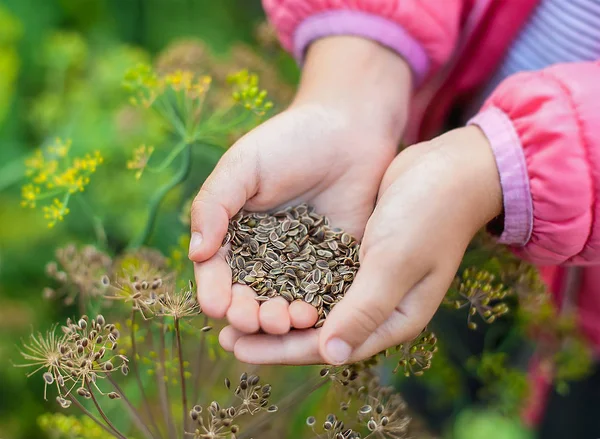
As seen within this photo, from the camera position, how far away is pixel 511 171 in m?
0.70

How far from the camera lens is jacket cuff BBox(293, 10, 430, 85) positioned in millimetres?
882

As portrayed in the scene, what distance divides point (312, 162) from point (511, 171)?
0.81ft

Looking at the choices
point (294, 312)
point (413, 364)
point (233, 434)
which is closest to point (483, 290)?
point (413, 364)

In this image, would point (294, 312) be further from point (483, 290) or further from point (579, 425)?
point (579, 425)

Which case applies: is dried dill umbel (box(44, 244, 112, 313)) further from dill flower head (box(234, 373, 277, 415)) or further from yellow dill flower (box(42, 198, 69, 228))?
dill flower head (box(234, 373, 277, 415))

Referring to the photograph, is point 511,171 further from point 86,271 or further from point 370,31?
point 86,271

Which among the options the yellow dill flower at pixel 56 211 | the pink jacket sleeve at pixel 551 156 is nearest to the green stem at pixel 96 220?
the yellow dill flower at pixel 56 211

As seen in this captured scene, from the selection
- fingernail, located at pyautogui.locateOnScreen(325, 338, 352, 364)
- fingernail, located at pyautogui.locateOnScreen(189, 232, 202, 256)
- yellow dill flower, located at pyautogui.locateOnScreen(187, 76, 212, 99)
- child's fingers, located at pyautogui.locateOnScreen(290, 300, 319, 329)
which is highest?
yellow dill flower, located at pyautogui.locateOnScreen(187, 76, 212, 99)

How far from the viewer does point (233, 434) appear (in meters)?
0.61

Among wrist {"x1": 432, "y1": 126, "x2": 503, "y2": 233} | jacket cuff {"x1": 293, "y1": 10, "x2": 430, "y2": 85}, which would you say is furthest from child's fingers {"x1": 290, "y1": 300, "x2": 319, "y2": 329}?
jacket cuff {"x1": 293, "y1": 10, "x2": 430, "y2": 85}

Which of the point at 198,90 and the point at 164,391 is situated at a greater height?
the point at 198,90

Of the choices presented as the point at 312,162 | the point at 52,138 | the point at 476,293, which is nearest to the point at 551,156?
the point at 476,293

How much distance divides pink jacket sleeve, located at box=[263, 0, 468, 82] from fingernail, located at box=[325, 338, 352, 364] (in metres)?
0.47

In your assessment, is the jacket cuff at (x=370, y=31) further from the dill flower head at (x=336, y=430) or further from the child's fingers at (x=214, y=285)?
the dill flower head at (x=336, y=430)
